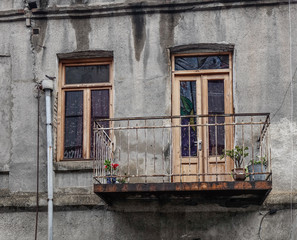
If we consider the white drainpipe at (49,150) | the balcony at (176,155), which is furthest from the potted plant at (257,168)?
the white drainpipe at (49,150)

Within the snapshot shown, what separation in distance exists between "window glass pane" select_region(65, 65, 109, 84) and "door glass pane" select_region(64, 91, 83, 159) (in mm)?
252

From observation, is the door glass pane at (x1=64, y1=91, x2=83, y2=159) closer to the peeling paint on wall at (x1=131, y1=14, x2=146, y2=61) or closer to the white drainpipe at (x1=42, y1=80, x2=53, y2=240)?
the white drainpipe at (x1=42, y1=80, x2=53, y2=240)

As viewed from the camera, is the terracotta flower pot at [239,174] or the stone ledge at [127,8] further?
the stone ledge at [127,8]

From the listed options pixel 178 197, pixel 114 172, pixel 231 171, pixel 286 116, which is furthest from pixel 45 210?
pixel 286 116

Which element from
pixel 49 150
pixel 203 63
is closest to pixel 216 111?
pixel 203 63

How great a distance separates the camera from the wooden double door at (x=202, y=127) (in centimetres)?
1239

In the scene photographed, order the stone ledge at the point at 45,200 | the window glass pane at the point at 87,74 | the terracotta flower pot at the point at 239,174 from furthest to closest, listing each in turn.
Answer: the window glass pane at the point at 87,74
the stone ledge at the point at 45,200
the terracotta flower pot at the point at 239,174

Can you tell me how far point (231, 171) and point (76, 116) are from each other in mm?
3213

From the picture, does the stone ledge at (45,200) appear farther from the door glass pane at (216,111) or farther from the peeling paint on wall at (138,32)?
the peeling paint on wall at (138,32)

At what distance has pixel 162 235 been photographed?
12055 millimetres

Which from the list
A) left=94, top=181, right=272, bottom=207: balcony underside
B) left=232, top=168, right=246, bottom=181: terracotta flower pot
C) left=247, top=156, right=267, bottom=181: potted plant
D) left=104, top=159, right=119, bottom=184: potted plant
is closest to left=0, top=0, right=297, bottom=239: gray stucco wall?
left=94, top=181, right=272, bottom=207: balcony underside

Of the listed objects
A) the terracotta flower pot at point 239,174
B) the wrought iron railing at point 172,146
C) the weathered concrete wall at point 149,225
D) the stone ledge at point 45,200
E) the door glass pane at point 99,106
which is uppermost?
the door glass pane at point 99,106

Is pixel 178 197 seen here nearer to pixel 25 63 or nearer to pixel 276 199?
pixel 276 199

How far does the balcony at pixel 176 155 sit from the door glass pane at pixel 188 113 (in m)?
0.02
